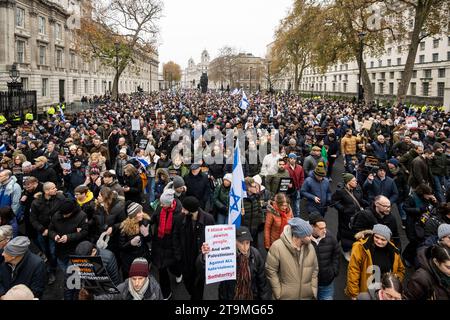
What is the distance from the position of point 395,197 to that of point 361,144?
190 inches

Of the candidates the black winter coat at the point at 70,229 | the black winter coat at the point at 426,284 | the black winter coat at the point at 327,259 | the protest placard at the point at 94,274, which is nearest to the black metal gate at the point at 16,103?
the black winter coat at the point at 70,229

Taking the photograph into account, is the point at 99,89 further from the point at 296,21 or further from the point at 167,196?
the point at 167,196

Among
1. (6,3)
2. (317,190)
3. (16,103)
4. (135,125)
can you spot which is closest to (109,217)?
(317,190)

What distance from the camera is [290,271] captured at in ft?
Result: 13.0

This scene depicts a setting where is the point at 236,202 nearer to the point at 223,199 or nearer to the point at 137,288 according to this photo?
the point at 223,199

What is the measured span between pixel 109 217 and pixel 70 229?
0.55m

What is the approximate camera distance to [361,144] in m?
11.5

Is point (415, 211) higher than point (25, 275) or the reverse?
higher

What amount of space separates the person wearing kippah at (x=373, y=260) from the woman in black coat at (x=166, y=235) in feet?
7.72

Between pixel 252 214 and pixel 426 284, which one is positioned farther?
pixel 252 214

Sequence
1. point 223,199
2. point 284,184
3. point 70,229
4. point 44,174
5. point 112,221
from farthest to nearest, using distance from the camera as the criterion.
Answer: point 44,174 → point 284,184 → point 223,199 → point 112,221 → point 70,229

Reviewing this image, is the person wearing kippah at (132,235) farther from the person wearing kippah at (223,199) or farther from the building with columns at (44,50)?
the building with columns at (44,50)

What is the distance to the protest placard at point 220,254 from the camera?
3826 mm
